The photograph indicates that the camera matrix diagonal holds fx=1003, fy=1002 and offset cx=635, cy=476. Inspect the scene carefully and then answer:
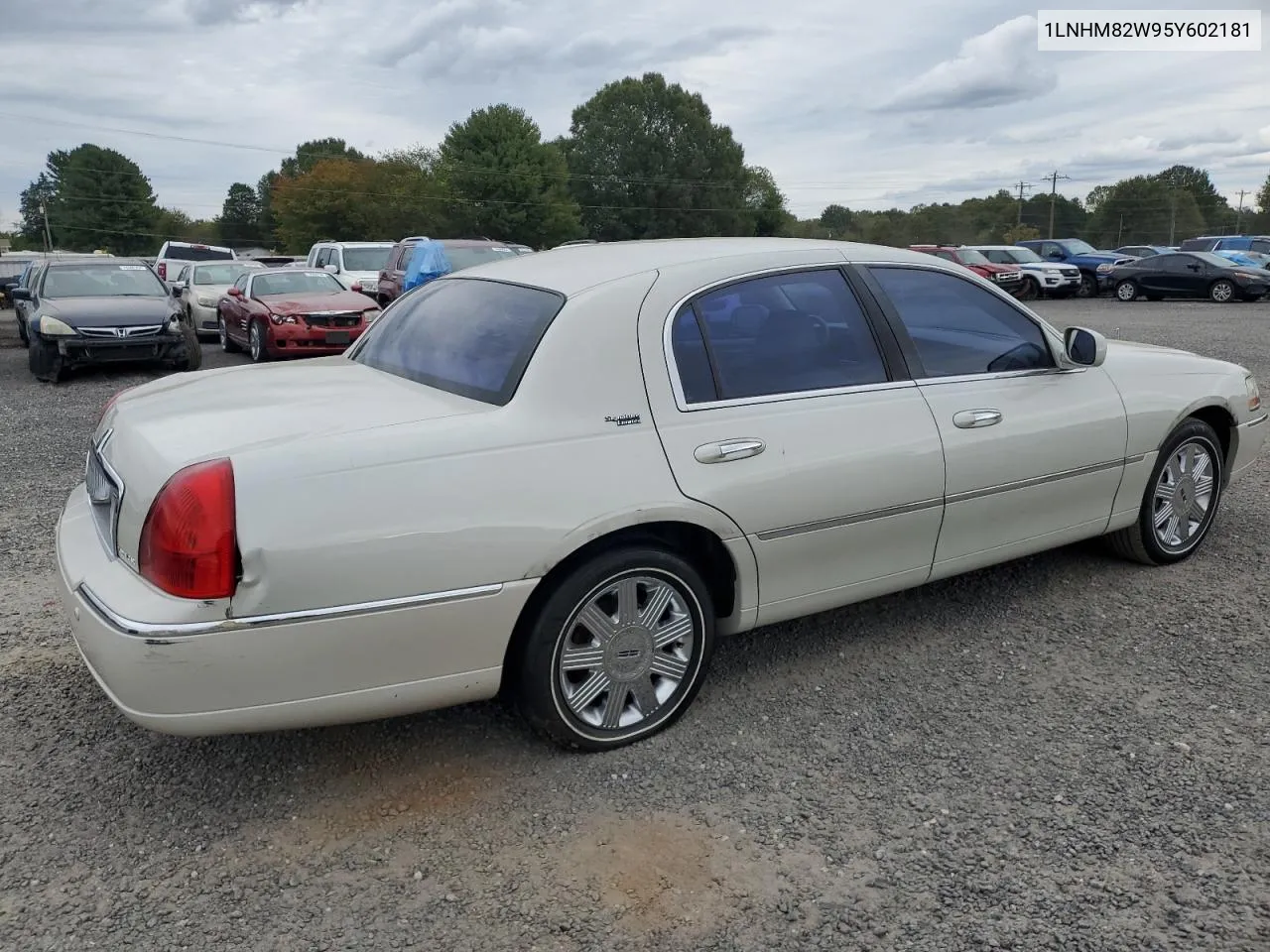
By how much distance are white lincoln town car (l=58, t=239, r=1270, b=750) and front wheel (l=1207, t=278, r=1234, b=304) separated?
23733 millimetres

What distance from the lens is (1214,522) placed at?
5.52 m

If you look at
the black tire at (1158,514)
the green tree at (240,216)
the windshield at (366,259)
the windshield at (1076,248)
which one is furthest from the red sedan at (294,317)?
the green tree at (240,216)

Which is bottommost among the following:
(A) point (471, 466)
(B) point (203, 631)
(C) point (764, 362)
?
(B) point (203, 631)

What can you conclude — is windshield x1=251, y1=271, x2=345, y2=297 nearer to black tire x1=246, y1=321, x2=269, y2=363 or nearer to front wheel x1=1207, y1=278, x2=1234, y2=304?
black tire x1=246, y1=321, x2=269, y2=363

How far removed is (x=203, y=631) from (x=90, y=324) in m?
11.0

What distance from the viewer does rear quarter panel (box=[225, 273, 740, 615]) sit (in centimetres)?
261

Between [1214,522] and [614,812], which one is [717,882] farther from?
[1214,522]

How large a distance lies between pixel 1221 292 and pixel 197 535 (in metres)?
27.4

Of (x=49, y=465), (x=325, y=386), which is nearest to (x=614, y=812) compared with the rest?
(x=325, y=386)

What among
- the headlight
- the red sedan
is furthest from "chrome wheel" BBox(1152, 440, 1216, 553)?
the headlight

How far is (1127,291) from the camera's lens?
26.2 m

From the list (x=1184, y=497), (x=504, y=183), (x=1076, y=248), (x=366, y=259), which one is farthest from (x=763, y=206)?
(x=1184, y=497)

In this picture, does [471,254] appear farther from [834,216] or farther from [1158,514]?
[834,216]

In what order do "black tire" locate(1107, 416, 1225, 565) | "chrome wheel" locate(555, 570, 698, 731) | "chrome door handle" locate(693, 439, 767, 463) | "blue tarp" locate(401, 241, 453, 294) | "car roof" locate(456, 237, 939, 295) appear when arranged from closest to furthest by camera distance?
1. "chrome wheel" locate(555, 570, 698, 731)
2. "chrome door handle" locate(693, 439, 767, 463)
3. "car roof" locate(456, 237, 939, 295)
4. "black tire" locate(1107, 416, 1225, 565)
5. "blue tarp" locate(401, 241, 453, 294)
